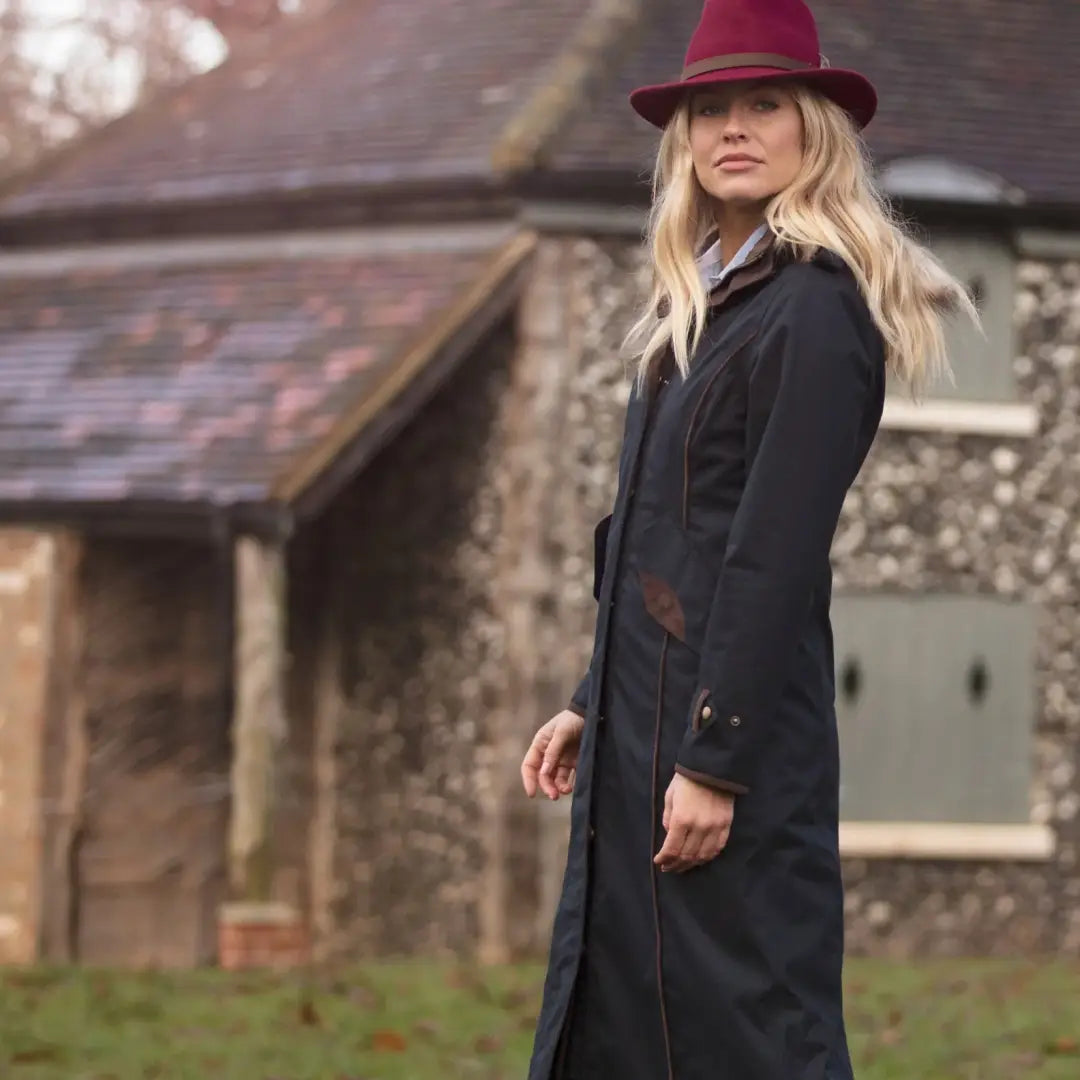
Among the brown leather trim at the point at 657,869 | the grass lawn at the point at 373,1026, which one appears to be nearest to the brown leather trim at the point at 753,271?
the brown leather trim at the point at 657,869

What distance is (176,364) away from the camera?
1220 centimetres

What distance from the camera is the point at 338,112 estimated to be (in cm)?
1359

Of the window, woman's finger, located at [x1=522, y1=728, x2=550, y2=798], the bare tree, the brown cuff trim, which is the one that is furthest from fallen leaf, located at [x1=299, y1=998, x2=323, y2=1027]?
the bare tree

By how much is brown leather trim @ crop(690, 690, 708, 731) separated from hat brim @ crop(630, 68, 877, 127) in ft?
3.00

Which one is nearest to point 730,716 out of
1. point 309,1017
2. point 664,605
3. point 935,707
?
point 664,605

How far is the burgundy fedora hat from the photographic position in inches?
144

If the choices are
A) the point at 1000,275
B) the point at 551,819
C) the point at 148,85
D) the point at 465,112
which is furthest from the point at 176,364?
the point at 148,85

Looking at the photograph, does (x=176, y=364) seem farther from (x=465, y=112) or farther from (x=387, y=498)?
(x=465, y=112)

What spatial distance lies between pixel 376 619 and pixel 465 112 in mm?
2669

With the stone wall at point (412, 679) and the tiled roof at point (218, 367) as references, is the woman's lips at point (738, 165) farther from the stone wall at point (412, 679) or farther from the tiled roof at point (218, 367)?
the stone wall at point (412, 679)

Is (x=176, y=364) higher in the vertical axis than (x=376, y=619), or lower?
higher

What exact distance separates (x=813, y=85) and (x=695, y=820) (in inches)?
43.3

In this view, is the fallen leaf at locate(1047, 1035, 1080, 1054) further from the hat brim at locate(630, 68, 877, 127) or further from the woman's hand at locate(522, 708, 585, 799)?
the hat brim at locate(630, 68, 877, 127)

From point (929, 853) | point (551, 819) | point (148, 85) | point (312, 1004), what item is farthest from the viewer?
point (148, 85)
